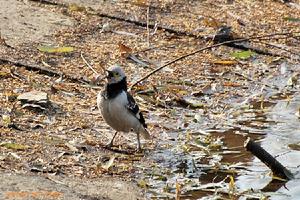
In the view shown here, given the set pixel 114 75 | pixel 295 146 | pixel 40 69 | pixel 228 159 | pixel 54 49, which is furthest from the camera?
pixel 54 49

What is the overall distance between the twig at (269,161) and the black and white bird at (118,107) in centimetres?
120

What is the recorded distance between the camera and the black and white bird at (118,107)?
804cm

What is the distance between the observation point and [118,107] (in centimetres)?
804

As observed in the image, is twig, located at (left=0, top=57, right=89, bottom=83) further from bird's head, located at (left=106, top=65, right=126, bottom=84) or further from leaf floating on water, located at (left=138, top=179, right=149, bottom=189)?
leaf floating on water, located at (left=138, top=179, right=149, bottom=189)


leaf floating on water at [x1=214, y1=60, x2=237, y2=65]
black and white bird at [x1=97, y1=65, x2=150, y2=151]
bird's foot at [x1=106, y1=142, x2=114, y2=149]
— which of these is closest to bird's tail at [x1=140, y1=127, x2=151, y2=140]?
black and white bird at [x1=97, y1=65, x2=150, y2=151]

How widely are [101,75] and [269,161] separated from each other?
2743mm

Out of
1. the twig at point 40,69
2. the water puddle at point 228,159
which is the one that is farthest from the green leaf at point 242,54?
the twig at point 40,69

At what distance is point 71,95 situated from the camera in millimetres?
9344

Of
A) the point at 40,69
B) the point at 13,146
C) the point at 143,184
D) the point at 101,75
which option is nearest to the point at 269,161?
the point at 143,184

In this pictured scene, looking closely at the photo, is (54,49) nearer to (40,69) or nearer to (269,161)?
(40,69)

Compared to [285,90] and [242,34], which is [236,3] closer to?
[242,34]

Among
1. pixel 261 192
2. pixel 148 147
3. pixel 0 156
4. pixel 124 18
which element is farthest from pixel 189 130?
pixel 124 18

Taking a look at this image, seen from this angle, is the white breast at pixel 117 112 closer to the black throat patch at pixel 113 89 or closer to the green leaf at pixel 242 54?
the black throat patch at pixel 113 89

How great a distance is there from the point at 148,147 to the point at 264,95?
2.40 m
